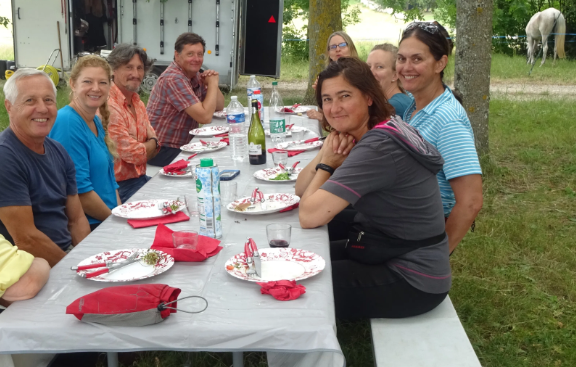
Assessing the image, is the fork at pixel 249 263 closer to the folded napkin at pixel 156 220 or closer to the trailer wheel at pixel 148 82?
the folded napkin at pixel 156 220

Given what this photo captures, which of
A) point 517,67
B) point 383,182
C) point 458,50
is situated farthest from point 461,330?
point 517,67

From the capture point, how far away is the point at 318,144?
13.4ft

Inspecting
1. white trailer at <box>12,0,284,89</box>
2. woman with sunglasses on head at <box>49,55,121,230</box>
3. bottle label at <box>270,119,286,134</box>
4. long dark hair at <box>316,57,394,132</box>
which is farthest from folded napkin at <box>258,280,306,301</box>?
white trailer at <box>12,0,284,89</box>

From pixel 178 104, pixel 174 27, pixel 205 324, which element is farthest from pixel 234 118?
pixel 174 27

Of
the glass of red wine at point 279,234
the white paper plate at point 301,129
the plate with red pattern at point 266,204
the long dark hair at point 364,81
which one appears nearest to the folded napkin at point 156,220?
the plate with red pattern at point 266,204

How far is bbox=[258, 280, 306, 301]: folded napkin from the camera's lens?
176cm

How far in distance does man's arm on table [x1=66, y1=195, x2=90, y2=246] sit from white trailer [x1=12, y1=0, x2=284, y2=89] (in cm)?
817

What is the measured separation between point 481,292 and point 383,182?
186cm

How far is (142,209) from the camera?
2660mm

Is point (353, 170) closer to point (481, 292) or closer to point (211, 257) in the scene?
point (211, 257)

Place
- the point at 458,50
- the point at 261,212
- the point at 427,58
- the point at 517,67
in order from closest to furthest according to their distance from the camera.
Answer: the point at 261,212, the point at 427,58, the point at 458,50, the point at 517,67

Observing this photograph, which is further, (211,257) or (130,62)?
(130,62)

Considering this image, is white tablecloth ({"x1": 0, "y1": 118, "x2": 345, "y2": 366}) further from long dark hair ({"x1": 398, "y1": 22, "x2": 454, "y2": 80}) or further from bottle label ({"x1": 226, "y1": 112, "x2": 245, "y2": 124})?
bottle label ({"x1": 226, "y1": 112, "x2": 245, "y2": 124})

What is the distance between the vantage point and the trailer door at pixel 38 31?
11.3 m
